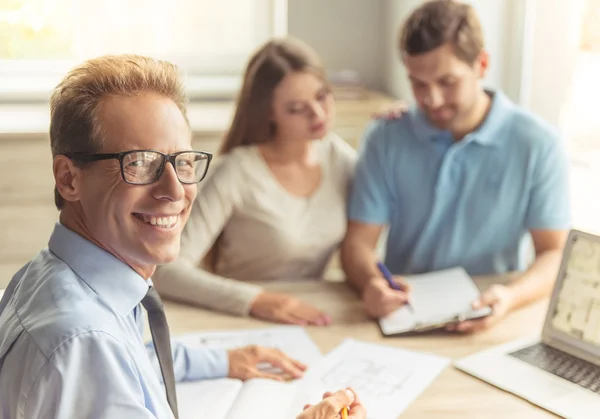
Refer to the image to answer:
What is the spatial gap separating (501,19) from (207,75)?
1309mm

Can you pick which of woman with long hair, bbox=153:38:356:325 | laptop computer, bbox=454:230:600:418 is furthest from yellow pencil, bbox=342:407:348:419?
woman with long hair, bbox=153:38:356:325

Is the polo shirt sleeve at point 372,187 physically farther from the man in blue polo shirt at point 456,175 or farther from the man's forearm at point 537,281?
the man's forearm at point 537,281

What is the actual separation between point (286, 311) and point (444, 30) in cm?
76

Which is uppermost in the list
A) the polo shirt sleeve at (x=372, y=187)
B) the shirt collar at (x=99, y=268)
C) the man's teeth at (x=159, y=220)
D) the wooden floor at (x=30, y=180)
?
the man's teeth at (x=159, y=220)

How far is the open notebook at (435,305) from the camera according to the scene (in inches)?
62.4

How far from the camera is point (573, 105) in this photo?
2408 mm

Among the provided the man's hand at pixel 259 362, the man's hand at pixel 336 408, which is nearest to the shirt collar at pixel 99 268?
the man's hand at pixel 336 408

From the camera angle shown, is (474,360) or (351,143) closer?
(474,360)

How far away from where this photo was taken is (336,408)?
112 cm

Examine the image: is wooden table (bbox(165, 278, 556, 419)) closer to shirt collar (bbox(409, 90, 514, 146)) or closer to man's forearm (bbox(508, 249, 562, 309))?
man's forearm (bbox(508, 249, 562, 309))

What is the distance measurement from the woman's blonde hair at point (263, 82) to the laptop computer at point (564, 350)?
821mm

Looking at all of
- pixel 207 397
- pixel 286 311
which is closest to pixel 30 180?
pixel 286 311

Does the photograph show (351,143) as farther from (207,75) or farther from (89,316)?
(89,316)

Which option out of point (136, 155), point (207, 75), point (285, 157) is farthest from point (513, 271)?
point (207, 75)
